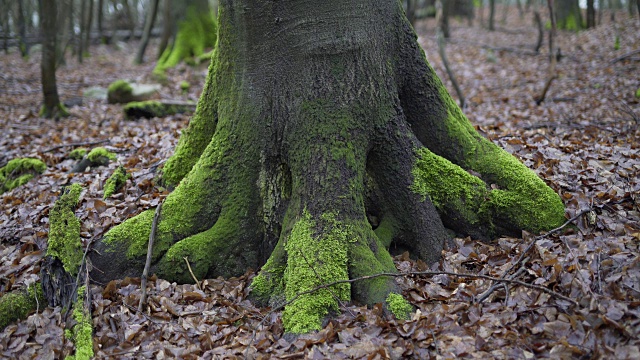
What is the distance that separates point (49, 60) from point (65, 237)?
831cm

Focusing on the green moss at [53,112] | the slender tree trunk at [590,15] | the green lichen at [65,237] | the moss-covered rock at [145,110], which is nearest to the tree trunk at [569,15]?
the slender tree trunk at [590,15]

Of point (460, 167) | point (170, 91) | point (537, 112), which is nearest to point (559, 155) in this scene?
point (460, 167)

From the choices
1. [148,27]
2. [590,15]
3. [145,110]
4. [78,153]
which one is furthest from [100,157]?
[590,15]

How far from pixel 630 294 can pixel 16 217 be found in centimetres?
649

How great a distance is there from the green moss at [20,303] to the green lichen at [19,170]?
10.5 feet

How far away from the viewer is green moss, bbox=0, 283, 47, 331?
434cm

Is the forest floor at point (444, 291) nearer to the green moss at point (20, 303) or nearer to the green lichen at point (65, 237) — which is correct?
the green moss at point (20, 303)

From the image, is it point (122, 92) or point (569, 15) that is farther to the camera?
point (569, 15)

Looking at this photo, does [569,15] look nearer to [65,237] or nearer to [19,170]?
[19,170]

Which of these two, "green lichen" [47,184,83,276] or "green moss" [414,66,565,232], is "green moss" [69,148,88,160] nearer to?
"green lichen" [47,184,83,276]

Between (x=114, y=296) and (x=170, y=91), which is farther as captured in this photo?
(x=170, y=91)

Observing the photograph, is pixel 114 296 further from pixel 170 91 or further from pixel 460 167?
pixel 170 91

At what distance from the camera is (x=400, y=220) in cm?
464

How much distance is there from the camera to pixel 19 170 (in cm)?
734
